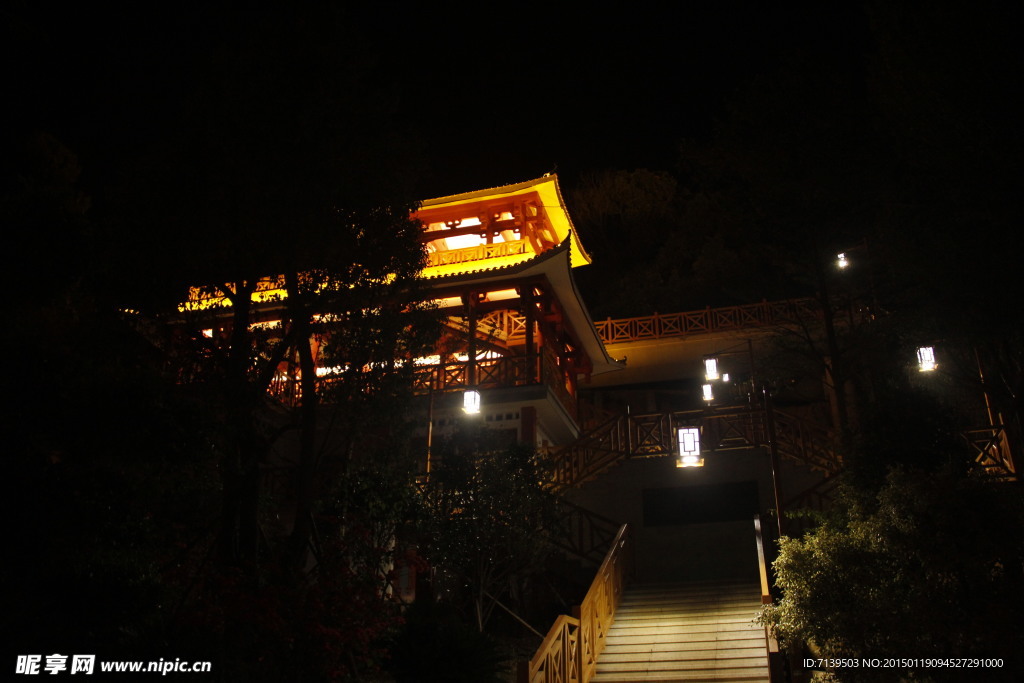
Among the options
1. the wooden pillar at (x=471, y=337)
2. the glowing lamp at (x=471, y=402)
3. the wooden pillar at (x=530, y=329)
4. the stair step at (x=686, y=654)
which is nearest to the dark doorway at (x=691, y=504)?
the wooden pillar at (x=530, y=329)

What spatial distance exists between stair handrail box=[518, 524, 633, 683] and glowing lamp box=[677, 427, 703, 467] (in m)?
1.54

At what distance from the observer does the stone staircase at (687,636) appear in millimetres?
10266

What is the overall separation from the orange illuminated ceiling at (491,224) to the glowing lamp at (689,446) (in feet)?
24.1

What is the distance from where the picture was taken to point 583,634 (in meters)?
10.5

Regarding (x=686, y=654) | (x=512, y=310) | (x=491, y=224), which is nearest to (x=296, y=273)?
(x=686, y=654)

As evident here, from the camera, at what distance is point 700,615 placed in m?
11.9

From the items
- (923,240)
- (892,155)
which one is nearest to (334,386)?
(923,240)

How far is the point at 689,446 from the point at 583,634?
3952 mm

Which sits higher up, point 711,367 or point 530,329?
point 530,329

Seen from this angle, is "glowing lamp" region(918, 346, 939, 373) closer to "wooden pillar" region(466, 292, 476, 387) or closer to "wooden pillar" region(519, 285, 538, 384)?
"wooden pillar" region(519, 285, 538, 384)

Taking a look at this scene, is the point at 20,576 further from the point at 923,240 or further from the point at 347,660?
the point at 923,240

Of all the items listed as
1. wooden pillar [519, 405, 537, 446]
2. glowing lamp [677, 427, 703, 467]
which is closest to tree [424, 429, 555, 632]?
glowing lamp [677, 427, 703, 467]

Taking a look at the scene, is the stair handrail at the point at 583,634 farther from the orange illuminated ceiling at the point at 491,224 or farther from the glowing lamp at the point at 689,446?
the orange illuminated ceiling at the point at 491,224

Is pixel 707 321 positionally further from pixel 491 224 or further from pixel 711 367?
pixel 711 367
